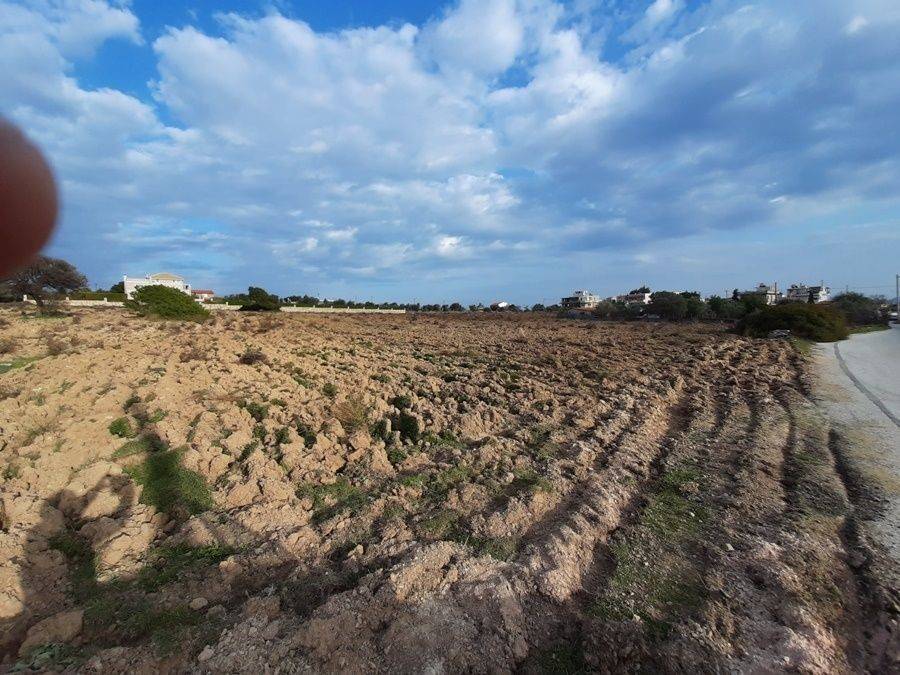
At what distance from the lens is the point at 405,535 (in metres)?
4.48

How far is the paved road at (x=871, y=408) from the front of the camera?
227 inches

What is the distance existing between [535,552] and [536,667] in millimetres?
1160

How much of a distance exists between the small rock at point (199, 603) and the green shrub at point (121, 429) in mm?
3225

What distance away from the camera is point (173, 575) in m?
3.78

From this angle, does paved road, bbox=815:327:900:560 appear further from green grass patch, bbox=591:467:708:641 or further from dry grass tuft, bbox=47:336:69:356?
dry grass tuft, bbox=47:336:69:356

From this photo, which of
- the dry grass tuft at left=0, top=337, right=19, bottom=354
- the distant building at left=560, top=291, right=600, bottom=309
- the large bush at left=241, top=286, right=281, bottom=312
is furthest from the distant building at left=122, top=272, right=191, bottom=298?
the distant building at left=560, top=291, right=600, bottom=309

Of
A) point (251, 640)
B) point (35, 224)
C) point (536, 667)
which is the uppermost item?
point (35, 224)

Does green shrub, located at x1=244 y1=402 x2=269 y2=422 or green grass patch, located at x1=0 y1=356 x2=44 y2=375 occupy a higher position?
green grass patch, located at x1=0 y1=356 x2=44 y2=375

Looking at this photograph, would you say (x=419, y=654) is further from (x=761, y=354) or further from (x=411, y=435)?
(x=761, y=354)

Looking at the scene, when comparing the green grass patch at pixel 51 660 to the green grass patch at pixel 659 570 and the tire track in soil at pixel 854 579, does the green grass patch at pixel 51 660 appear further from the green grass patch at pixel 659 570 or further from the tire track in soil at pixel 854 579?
the tire track in soil at pixel 854 579

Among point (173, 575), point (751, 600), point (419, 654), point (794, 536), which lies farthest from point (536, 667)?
point (794, 536)

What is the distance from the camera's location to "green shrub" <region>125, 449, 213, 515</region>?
474 cm

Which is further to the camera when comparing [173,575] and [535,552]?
[535,552]

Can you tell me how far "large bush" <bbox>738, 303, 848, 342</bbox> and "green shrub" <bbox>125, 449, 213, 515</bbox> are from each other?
28.0m
